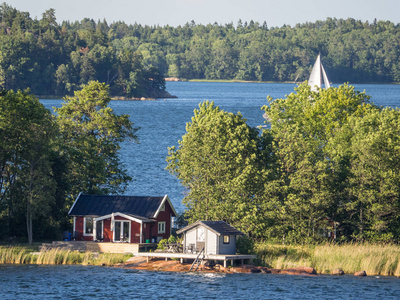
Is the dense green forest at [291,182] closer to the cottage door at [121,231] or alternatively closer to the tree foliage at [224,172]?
the tree foliage at [224,172]

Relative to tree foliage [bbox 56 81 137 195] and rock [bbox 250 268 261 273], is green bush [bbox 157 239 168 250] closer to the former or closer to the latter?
rock [bbox 250 268 261 273]

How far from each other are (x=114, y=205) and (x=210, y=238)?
32.7 feet

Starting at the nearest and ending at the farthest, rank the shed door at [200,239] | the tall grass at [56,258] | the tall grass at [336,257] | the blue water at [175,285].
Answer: the blue water at [175,285]
the tall grass at [336,257]
the shed door at [200,239]
the tall grass at [56,258]

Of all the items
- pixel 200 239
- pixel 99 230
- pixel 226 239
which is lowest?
pixel 99 230

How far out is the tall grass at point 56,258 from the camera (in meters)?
52.4

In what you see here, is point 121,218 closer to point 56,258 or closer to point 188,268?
point 56,258

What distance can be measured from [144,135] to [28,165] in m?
89.0

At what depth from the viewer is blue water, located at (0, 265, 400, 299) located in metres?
43.9

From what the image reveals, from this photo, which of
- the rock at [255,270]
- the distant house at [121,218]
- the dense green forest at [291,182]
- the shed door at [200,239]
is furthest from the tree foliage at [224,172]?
the rock at [255,270]

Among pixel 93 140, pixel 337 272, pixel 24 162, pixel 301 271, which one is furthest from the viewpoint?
pixel 93 140

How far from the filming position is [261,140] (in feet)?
192

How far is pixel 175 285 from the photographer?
4641 cm

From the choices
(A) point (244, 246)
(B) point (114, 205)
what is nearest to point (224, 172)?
(A) point (244, 246)

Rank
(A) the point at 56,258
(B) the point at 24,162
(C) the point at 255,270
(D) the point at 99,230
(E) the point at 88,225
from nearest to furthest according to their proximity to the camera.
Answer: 1. (C) the point at 255,270
2. (A) the point at 56,258
3. (D) the point at 99,230
4. (E) the point at 88,225
5. (B) the point at 24,162
